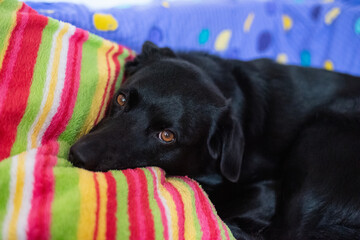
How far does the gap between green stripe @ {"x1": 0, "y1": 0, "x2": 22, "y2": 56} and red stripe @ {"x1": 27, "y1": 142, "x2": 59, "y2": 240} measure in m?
0.47

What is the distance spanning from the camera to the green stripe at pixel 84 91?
155 cm

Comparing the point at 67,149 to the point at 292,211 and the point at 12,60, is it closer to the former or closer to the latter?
the point at 12,60

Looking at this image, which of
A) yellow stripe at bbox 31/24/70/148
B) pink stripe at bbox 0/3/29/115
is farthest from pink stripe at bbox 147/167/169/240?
pink stripe at bbox 0/3/29/115

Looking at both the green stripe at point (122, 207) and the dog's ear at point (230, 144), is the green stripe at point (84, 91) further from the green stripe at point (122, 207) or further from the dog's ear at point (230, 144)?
the dog's ear at point (230, 144)

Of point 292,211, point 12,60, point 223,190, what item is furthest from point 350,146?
point 12,60

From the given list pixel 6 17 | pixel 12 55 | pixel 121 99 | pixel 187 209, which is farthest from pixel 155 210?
pixel 6 17

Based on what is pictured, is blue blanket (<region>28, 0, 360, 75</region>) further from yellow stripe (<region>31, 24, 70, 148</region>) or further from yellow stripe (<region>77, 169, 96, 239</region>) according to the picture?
yellow stripe (<region>77, 169, 96, 239</region>)

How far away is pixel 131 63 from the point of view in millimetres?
1968

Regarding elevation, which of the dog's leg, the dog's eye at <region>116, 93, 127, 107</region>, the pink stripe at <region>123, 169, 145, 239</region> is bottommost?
the dog's leg

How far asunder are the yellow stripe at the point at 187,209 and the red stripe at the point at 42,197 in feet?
1.62

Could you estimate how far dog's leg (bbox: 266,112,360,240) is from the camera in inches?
66.0

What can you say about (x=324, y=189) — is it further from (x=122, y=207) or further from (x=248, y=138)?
(x=122, y=207)

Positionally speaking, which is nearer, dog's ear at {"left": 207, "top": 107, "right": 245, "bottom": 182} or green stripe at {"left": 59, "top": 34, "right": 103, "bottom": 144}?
green stripe at {"left": 59, "top": 34, "right": 103, "bottom": 144}

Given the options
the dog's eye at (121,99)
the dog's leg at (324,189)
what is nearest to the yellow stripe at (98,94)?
the dog's eye at (121,99)
